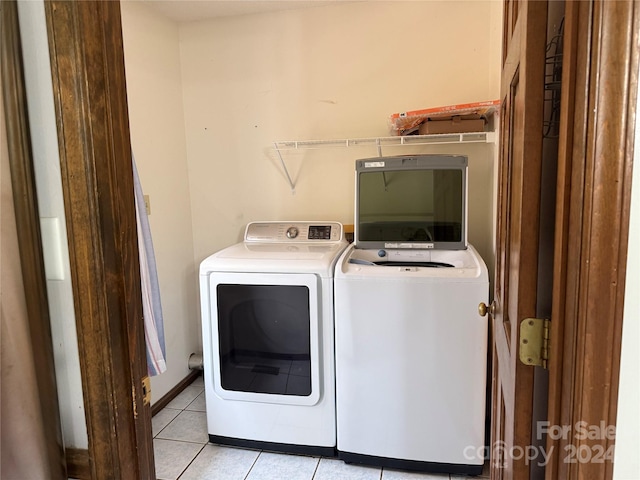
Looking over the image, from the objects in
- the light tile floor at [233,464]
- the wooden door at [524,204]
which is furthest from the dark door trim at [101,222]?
the light tile floor at [233,464]

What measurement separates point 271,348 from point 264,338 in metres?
0.06

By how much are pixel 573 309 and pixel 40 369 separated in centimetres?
101

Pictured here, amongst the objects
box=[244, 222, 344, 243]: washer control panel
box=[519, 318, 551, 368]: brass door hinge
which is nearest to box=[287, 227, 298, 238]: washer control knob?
box=[244, 222, 344, 243]: washer control panel

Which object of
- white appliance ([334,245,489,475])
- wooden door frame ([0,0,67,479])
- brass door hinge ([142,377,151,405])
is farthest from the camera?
white appliance ([334,245,489,475])

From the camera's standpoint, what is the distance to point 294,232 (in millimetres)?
2371

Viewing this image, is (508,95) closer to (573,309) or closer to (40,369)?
(573,309)

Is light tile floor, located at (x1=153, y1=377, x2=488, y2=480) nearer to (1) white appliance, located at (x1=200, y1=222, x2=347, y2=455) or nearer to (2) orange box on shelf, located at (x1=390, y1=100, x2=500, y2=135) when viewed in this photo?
(1) white appliance, located at (x1=200, y1=222, x2=347, y2=455)

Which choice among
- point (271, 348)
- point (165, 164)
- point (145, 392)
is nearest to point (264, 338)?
point (271, 348)

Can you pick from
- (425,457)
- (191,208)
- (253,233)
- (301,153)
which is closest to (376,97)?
(301,153)

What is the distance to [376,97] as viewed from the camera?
2410 mm

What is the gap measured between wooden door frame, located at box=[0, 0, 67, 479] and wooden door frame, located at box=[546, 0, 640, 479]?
0.97 meters

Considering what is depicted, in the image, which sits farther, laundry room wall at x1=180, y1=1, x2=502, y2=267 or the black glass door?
laundry room wall at x1=180, y1=1, x2=502, y2=267

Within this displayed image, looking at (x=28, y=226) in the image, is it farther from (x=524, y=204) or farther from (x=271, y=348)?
(x=271, y=348)

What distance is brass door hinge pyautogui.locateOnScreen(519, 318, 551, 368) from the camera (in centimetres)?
70
